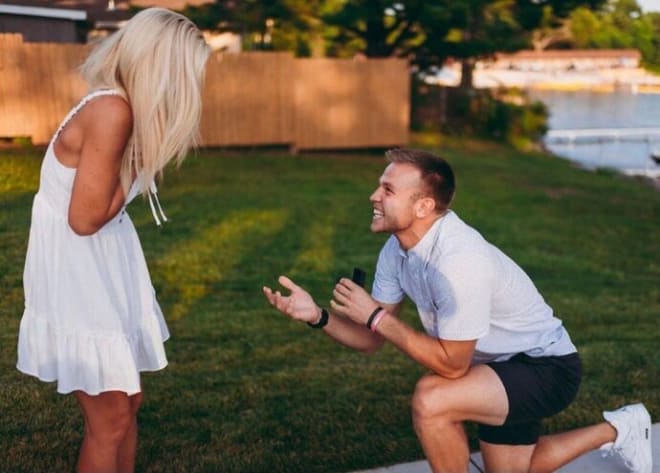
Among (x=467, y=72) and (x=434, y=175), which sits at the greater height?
(x=467, y=72)

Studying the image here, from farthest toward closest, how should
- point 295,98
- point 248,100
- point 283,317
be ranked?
point 295,98
point 248,100
point 283,317

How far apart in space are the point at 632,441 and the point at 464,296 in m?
1.19

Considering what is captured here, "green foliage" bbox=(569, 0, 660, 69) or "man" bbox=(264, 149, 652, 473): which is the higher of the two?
"green foliage" bbox=(569, 0, 660, 69)

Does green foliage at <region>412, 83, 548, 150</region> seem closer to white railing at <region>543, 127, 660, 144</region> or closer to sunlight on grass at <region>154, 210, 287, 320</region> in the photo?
white railing at <region>543, 127, 660, 144</region>

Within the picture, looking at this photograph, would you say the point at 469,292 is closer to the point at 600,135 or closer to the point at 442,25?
the point at 442,25

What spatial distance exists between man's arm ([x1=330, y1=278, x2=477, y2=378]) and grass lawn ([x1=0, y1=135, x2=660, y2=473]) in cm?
101

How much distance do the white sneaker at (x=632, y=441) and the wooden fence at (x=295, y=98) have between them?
10446mm

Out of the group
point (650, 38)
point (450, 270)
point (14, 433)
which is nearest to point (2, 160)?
point (14, 433)

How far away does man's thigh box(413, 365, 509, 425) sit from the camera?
3.00 metres

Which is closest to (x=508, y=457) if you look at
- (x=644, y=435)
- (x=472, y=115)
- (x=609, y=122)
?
(x=644, y=435)

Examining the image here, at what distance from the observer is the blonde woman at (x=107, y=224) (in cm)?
253

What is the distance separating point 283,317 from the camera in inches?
253

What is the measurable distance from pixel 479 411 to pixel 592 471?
897 millimetres

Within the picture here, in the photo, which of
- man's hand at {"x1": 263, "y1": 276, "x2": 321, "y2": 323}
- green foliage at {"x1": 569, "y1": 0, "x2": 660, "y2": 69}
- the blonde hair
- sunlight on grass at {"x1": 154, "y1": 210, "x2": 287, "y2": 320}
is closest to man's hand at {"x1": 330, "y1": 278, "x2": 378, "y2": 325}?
man's hand at {"x1": 263, "y1": 276, "x2": 321, "y2": 323}
